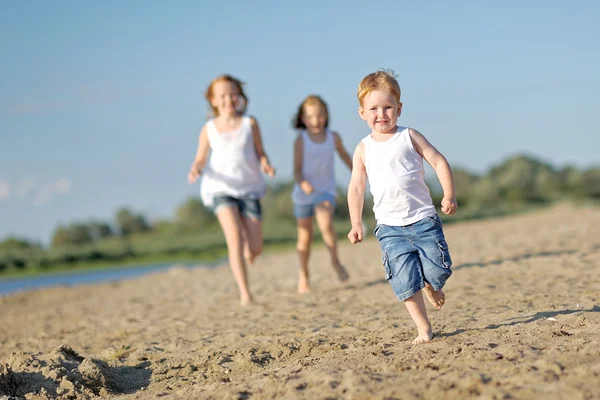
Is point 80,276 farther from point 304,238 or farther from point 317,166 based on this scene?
point 317,166

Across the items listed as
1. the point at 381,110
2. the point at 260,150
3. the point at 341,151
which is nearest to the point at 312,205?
the point at 341,151

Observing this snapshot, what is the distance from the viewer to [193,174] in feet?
22.0

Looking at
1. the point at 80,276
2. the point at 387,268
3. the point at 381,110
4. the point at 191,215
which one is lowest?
the point at 80,276

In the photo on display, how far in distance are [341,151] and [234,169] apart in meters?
1.23

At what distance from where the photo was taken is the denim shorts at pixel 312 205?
7234 millimetres

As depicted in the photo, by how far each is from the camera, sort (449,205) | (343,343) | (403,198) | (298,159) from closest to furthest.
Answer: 1. (449,205)
2. (403,198)
3. (343,343)
4. (298,159)

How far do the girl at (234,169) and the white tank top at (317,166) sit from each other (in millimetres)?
450

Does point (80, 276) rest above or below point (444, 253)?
below

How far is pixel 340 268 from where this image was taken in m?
7.50

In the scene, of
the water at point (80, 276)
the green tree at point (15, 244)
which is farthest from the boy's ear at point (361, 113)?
the green tree at point (15, 244)

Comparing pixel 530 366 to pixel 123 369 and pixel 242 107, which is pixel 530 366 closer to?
pixel 123 369

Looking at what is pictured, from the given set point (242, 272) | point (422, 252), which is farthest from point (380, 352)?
point (242, 272)

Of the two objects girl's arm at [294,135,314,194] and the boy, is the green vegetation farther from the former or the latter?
the boy

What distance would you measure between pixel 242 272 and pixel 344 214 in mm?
17505
